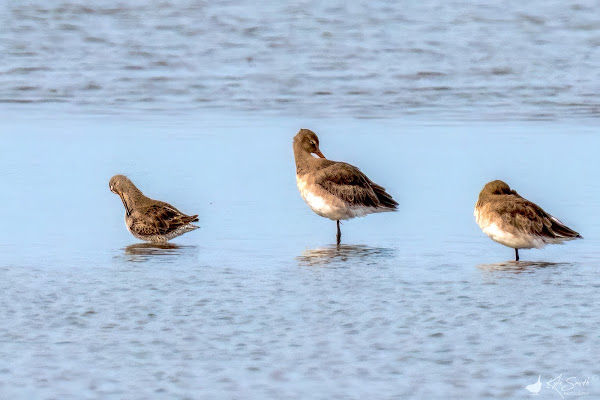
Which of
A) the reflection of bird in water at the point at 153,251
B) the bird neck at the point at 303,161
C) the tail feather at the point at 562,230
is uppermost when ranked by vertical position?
the bird neck at the point at 303,161

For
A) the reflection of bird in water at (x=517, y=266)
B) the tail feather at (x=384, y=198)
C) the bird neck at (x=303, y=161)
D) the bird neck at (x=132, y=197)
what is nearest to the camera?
the reflection of bird in water at (x=517, y=266)

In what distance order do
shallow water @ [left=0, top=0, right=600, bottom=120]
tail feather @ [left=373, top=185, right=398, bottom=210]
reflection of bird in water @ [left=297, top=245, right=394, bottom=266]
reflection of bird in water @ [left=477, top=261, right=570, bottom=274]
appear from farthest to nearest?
shallow water @ [left=0, top=0, right=600, bottom=120], tail feather @ [left=373, top=185, right=398, bottom=210], reflection of bird in water @ [left=297, top=245, right=394, bottom=266], reflection of bird in water @ [left=477, top=261, right=570, bottom=274]

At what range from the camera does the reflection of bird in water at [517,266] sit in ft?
29.8

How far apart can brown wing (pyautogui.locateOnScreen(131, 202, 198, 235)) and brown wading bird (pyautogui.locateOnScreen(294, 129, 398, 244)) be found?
1044 mm

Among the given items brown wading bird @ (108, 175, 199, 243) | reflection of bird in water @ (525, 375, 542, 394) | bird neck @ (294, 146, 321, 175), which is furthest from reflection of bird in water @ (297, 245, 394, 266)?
reflection of bird in water @ (525, 375, 542, 394)

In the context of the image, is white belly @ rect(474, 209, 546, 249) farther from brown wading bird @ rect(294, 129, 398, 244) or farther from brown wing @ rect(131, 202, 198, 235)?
brown wing @ rect(131, 202, 198, 235)

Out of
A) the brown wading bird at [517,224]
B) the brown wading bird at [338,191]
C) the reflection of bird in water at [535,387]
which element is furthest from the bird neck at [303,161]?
the reflection of bird in water at [535,387]

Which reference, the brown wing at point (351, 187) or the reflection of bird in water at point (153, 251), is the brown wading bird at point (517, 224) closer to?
the brown wing at point (351, 187)

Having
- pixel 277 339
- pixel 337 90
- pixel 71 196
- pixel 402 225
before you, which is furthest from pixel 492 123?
pixel 277 339

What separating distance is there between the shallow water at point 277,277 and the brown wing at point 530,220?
205 mm

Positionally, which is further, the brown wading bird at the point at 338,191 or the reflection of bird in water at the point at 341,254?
the brown wading bird at the point at 338,191

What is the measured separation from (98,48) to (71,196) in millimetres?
9754

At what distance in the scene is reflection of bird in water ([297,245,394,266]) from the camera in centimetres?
943

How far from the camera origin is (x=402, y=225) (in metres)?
10.8
